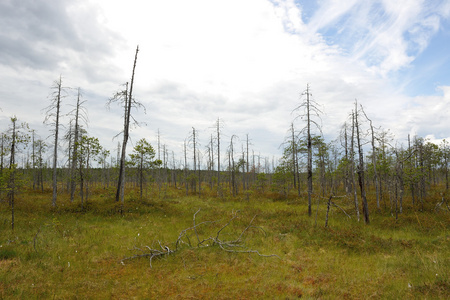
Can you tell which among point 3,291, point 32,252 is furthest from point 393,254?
point 32,252

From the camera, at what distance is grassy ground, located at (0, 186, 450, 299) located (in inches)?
264

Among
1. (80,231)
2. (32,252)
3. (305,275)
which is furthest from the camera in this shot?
(80,231)

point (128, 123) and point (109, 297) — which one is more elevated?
point (128, 123)

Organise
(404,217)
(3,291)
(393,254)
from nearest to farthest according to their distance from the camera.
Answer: (3,291) → (393,254) → (404,217)

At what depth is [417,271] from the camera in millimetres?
7918

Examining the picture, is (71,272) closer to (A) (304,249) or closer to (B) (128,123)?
(A) (304,249)

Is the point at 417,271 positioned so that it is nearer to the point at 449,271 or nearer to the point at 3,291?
the point at 449,271

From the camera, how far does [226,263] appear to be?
354 inches

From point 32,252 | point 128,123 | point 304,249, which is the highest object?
point 128,123

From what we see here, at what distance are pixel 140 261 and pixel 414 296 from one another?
950cm

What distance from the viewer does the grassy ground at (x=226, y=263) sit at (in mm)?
6694

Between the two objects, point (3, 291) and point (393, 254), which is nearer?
point (3, 291)

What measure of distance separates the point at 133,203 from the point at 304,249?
49.9ft

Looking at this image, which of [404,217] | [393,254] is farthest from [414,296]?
[404,217]
